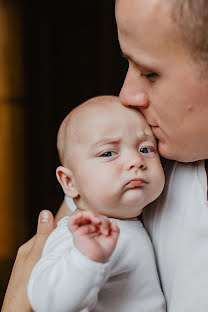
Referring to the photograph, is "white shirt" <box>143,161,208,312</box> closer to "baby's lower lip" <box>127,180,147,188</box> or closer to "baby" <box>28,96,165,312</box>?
"baby" <box>28,96,165,312</box>

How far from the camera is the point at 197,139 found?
A: 1.13m

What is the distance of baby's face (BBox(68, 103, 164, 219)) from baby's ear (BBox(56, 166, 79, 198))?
3 cm

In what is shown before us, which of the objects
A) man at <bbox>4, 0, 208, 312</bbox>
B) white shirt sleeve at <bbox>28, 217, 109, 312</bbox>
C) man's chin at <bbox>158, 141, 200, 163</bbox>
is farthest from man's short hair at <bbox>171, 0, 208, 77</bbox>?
white shirt sleeve at <bbox>28, 217, 109, 312</bbox>

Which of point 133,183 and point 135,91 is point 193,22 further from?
point 133,183

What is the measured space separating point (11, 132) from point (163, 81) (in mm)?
2214

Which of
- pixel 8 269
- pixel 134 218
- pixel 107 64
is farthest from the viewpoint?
pixel 8 269

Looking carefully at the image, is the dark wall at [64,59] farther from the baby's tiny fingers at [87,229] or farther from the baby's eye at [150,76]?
the baby's tiny fingers at [87,229]

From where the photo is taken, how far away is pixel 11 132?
3.18 m

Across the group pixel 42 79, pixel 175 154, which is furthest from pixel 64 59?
pixel 175 154

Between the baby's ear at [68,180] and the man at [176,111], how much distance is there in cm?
21

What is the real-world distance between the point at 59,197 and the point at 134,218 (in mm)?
2085

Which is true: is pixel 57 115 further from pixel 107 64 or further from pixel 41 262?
pixel 41 262

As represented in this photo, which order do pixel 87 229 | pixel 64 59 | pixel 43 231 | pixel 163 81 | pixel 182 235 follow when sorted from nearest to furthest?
pixel 87 229
pixel 163 81
pixel 182 235
pixel 43 231
pixel 64 59

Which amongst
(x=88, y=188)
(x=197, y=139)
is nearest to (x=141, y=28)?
(x=197, y=139)
